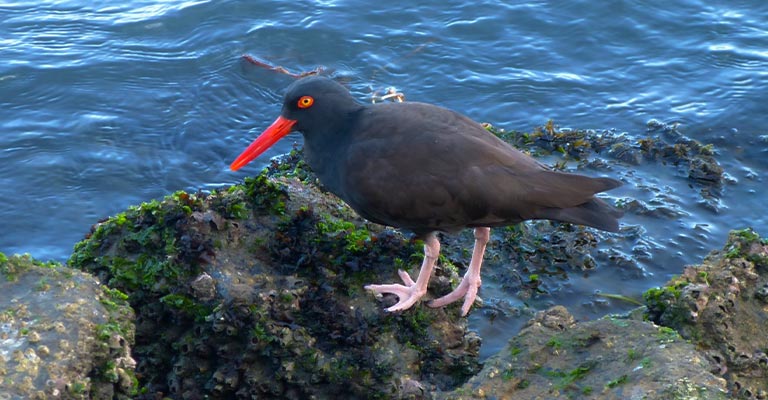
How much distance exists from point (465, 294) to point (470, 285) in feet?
0.20

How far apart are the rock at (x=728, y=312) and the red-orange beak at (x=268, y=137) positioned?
2.44 m

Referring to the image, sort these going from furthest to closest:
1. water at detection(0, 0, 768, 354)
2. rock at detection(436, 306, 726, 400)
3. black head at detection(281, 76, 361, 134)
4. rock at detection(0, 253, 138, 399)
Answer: water at detection(0, 0, 768, 354)
black head at detection(281, 76, 361, 134)
rock at detection(436, 306, 726, 400)
rock at detection(0, 253, 138, 399)

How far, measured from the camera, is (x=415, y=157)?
4.76 m

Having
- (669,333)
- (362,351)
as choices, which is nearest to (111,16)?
(362,351)

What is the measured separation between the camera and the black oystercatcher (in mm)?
4742

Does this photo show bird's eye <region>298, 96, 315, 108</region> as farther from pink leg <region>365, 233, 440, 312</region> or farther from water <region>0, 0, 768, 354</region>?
water <region>0, 0, 768, 354</region>

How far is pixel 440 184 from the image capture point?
4.74 m

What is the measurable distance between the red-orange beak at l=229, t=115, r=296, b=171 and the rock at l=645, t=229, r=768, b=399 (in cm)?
244

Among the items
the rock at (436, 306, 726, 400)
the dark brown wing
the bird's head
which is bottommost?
the rock at (436, 306, 726, 400)

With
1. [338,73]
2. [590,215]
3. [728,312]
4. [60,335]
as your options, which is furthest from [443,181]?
[338,73]

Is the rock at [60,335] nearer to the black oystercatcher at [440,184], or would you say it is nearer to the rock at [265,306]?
the rock at [265,306]

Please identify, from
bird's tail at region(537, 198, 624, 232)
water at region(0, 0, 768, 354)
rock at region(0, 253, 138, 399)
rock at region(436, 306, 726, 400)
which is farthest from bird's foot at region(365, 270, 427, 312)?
water at region(0, 0, 768, 354)

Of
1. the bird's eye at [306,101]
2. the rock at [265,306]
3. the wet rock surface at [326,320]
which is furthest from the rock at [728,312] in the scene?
the bird's eye at [306,101]

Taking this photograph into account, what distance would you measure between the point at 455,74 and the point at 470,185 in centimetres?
494
